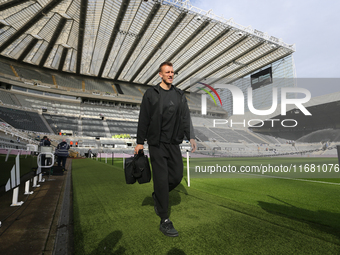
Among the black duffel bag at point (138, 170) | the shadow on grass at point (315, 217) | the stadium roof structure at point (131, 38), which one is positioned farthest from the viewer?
the stadium roof structure at point (131, 38)

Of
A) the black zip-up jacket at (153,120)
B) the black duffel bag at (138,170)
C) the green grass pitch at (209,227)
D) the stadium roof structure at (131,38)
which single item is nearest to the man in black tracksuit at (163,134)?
the black zip-up jacket at (153,120)

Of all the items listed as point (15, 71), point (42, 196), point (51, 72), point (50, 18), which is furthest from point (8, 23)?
point (42, 196)

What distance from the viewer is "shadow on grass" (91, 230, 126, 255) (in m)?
1.67

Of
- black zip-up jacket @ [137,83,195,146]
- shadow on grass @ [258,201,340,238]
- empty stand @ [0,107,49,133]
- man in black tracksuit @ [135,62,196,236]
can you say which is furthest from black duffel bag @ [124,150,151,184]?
empty stand @ [0,107,49,133]

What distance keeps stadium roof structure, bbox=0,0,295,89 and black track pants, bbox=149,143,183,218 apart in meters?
27.1

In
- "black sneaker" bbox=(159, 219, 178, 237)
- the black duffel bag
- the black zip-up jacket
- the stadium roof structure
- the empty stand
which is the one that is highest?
the stadium roof structure

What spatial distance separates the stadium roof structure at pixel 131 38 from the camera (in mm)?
26031

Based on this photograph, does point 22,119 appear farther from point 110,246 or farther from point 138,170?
point 110,246

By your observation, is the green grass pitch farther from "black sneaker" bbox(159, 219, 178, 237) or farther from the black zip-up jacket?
the black zip-up jacket

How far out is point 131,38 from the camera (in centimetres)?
3228

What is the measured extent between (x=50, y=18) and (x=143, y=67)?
18.8m

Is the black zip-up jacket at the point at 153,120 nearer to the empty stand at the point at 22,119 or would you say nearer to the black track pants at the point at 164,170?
the black track pants at the point at 164,170

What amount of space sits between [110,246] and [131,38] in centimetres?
3446

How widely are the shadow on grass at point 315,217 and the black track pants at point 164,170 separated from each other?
61.0 inches
